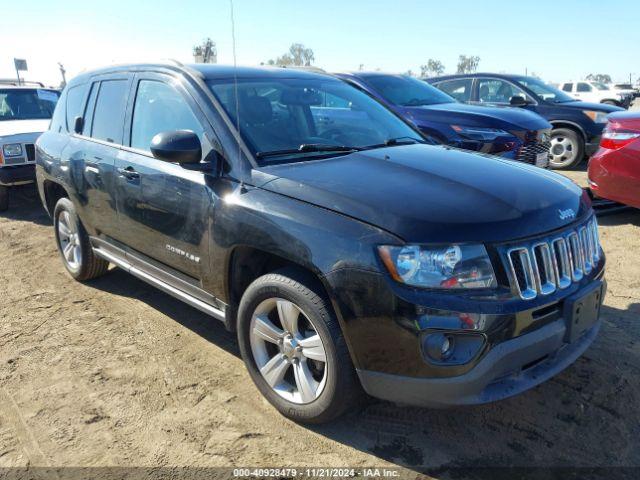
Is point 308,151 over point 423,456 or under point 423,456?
over

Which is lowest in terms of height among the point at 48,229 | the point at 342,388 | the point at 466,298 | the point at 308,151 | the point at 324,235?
the point at 48,229

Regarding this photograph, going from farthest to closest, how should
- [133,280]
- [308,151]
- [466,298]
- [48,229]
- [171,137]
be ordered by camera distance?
[48,229], [133,280], [308,151], [171,137], [466,298]

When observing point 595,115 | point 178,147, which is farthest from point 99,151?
point 595,115

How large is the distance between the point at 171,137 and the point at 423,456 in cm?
209

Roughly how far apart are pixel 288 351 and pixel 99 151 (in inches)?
92.5

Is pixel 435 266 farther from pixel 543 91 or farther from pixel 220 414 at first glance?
pixel 543 91

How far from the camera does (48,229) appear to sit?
22.9 ft

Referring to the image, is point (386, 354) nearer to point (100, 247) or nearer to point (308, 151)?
point (308, 151)

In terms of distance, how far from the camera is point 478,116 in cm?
707

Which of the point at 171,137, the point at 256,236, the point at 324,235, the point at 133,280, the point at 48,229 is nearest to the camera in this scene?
the point at 324,235

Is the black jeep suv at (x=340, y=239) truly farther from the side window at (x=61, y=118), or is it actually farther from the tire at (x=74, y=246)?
the side window at (x=61, y=118)

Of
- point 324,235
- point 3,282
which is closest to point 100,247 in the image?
point 3,282

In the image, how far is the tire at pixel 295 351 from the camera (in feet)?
8.07

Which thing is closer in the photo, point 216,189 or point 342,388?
point 342,388
